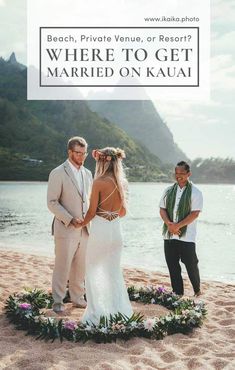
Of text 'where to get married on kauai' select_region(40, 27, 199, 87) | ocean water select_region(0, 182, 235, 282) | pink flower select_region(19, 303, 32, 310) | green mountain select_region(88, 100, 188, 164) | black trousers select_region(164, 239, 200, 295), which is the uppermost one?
green mountain select_region(88, 100, 188, 164)

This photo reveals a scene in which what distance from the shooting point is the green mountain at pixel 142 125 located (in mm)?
145125

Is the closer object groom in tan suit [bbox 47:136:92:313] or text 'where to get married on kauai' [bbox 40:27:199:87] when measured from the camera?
groom in tan suit [bbox 47:136:92:313]

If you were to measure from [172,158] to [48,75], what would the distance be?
134m

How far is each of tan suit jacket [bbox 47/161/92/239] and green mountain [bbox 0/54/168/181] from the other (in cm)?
6619

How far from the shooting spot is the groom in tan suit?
579cm

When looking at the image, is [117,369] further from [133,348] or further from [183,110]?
[183,110]

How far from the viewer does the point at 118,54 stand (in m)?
7.73

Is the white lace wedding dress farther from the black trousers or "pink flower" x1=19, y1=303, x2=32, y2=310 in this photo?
the black trousers

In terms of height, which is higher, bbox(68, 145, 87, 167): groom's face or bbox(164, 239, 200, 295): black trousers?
bbox(68, 145, 87, 167): groom's face

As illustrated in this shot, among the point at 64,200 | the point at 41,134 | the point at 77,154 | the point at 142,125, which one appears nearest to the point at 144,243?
the point at 64,200

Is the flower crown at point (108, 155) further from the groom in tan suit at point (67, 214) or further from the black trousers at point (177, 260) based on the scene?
the black trousers at point (177, 260)

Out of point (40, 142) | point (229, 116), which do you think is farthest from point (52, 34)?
point (229, 116)

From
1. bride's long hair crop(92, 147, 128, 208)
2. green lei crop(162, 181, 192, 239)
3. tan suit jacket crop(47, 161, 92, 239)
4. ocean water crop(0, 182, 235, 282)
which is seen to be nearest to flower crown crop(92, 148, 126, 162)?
bride's long hair crop(92, 147, 128, 208)

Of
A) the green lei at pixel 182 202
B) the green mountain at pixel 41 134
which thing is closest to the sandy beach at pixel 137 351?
the green lei at pixel 182 202
